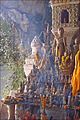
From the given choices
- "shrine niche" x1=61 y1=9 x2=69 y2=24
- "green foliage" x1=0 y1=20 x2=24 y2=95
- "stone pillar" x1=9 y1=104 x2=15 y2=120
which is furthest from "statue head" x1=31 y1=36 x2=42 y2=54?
"stone pillar" x1=9 y1=104 x2=15 y2=120

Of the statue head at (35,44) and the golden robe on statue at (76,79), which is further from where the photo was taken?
the statue head at (35,44)

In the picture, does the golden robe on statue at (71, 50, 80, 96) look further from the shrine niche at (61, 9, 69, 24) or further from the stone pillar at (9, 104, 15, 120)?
the stone pillar at (9, 104, 15, 120)

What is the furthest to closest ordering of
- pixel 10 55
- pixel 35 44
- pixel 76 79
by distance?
1. pixel 10 55
2. pixel 35 44
3. pixel 76 79

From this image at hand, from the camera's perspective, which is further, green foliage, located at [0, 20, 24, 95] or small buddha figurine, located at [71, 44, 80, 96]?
green foliage, located at [0, 20, 24, 95]

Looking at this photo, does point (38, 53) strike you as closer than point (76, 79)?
No

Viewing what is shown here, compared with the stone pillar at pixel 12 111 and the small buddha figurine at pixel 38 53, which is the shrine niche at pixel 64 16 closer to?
the small buddha figurine at pixel 38 53

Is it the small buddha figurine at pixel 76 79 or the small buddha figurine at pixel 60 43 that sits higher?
the small buddha figurine at pixel 60 43

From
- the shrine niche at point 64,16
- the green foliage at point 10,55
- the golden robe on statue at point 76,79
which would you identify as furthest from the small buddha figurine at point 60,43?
the green foliage at point 10,55

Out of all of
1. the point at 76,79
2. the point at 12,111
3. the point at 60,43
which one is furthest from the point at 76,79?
the point at 12,111

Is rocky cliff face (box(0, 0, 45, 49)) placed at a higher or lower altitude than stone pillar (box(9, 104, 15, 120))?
higher

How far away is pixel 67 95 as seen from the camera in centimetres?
737

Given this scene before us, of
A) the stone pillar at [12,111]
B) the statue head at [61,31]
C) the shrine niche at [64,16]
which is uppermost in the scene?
the shrine niche at [64,16]

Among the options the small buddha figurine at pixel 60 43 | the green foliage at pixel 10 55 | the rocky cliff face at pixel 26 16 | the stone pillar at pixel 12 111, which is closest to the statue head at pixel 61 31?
the small buddha figurine at pixel 60 43

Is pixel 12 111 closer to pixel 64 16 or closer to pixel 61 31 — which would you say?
pixel 61 31
